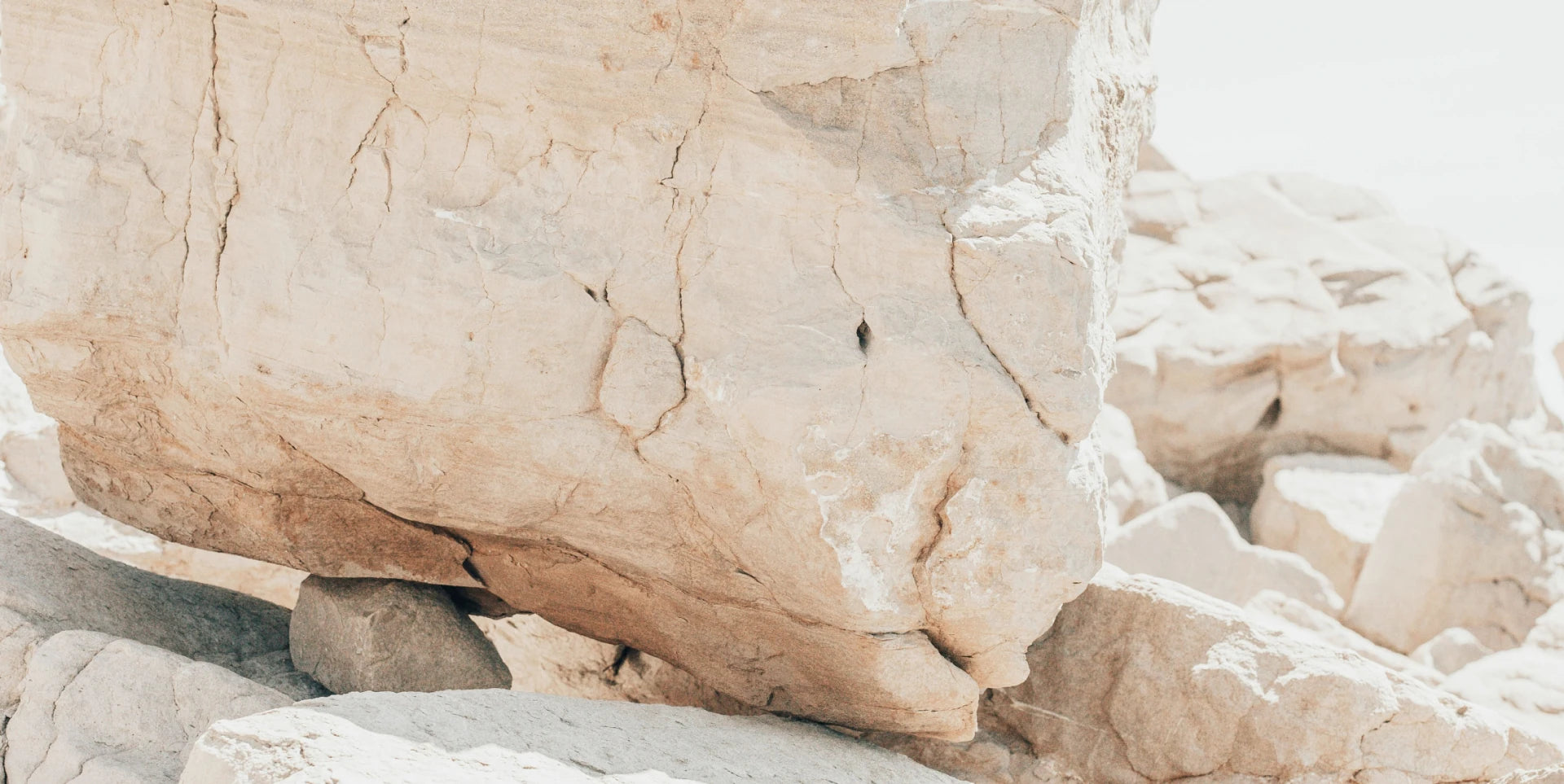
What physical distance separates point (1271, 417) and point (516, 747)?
7512mm

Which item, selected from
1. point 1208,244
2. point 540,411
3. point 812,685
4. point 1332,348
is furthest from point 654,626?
point 1208,244

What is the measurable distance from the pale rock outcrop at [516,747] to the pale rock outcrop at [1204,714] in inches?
20.4

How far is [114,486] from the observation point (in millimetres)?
3115

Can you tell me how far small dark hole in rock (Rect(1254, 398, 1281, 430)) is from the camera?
8.72 metres

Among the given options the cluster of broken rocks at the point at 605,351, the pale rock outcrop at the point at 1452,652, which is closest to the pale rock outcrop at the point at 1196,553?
the pale rock outcrop at the point at 1452,652

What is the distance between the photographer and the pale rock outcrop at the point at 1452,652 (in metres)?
5.76

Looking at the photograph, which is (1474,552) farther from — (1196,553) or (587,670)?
(587,670)

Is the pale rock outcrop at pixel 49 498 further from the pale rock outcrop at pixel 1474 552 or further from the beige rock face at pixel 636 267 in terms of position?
the pale rock outcrop at pixel 1474 552

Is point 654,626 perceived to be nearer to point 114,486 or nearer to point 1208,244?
point 114,486

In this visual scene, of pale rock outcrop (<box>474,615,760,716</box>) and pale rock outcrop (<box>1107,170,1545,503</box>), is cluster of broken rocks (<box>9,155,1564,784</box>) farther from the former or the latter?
pale rock outcrop (<box>1107,170,1545,503</box>)

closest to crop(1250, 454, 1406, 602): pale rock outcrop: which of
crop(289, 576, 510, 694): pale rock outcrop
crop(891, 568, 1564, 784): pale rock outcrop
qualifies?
crop(891, 568, 1564, 784): pale rock outcrop

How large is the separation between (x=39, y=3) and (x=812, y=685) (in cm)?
220

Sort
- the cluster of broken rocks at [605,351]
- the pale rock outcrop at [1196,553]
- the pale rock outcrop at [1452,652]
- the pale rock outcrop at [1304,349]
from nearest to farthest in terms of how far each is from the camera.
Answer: the cluster of broken rocks at [605,351] → the pale rock outcrop at [1452,652] → the pale rock outcrop at [1196,553] → the pale rock outcrop at [1304,349]

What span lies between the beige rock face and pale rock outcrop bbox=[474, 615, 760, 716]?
0.71m
